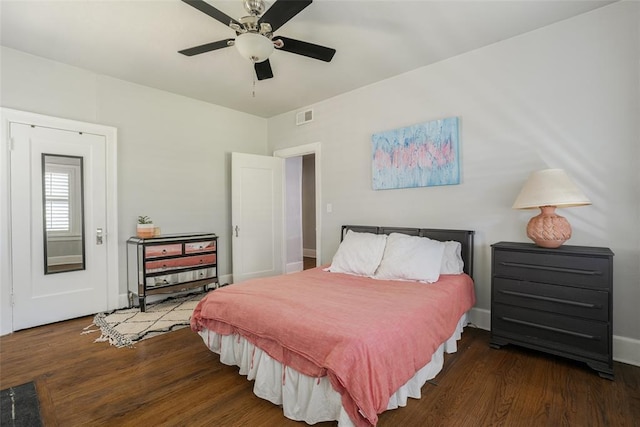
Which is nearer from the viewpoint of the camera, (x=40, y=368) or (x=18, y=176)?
(x=40, y=368)

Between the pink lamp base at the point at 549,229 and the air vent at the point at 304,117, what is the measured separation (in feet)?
10.4

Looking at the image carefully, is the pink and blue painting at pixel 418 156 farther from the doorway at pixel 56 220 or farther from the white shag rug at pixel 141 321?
the doorway at pixel 56 220

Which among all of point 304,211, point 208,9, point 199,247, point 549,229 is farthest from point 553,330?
point 304,211

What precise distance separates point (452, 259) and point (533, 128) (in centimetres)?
137

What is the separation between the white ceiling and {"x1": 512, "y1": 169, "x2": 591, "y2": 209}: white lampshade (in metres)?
1.34

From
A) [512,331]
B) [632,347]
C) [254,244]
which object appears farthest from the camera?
[254,244]

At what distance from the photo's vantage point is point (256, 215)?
4.72 metres

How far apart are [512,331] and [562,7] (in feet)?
8.60

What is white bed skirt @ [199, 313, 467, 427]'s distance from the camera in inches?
64.2

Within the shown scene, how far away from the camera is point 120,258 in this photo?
12.1 ft

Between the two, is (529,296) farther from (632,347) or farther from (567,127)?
(567,127)

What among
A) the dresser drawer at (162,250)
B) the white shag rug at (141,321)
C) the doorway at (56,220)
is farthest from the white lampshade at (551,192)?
the doorway at (56,220)

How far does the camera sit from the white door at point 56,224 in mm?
3027

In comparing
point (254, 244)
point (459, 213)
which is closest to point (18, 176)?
point (254, 244)
